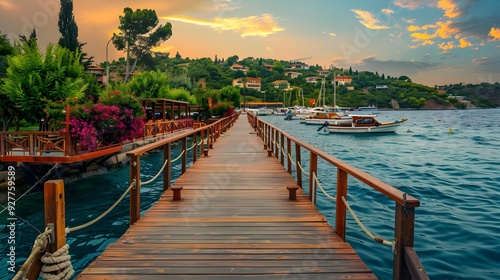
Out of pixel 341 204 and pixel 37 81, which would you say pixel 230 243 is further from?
pixel 37 81

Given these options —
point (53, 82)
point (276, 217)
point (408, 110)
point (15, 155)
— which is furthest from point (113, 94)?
point (408, 110)

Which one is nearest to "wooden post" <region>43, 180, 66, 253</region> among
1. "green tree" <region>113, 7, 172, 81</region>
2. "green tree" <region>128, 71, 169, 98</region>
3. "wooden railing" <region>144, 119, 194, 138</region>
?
"wooden railing" <region>144, 119, 194, 138</region>

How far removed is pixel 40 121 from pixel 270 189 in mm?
12868

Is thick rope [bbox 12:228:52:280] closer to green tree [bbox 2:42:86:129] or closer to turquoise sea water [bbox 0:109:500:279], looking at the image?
turquoise sea water [bbox 0:109:500:279]

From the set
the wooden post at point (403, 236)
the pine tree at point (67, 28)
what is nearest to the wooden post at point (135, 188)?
the wooden post at point (403, 236)

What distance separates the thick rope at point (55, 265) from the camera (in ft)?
7.66

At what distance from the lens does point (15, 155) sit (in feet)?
36.0

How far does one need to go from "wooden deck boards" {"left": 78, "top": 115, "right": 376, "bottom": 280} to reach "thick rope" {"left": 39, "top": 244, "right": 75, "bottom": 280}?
32 centimetres

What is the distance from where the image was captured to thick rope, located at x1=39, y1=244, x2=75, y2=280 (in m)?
2.33

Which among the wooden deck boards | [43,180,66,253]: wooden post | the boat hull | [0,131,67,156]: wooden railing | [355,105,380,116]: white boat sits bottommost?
the boat hull

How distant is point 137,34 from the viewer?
4916 cm

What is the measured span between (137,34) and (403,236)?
5321 cm

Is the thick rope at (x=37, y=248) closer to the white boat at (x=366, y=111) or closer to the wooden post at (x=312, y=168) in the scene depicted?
the wooden post at (x=312, y=168)

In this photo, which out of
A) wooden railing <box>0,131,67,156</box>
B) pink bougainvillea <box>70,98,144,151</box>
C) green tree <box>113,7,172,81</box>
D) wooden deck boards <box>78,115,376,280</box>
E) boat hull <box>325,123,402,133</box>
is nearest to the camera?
wooden deck boards <box>78,115,376,280</box>
